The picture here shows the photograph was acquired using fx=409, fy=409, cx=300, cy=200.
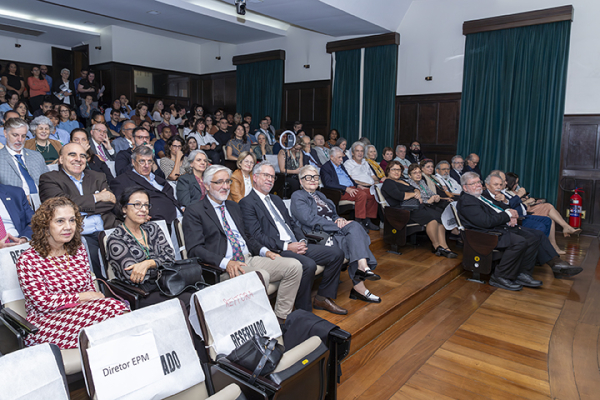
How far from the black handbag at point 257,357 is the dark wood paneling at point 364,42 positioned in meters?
6.65

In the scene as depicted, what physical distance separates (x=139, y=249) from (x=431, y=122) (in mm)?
5890

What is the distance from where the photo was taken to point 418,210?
4473 mm

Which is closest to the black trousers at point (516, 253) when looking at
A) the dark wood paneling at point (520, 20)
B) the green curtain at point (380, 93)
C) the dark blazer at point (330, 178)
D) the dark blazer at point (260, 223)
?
the dark blazer at point (330, 178)

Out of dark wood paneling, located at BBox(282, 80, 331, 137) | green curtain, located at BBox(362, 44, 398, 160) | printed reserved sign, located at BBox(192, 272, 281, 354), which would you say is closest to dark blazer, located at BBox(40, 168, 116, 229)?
printed reserved sign, located at BBox(192, 272, 281, 354)

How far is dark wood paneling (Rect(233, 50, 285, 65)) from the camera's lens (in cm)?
861

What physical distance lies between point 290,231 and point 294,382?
1649 millimetres

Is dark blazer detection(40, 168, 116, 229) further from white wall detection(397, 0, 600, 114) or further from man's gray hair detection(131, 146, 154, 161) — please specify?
white wall detection(397, 0, 600, 114)

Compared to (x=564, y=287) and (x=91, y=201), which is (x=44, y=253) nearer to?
(x=91, y=201)

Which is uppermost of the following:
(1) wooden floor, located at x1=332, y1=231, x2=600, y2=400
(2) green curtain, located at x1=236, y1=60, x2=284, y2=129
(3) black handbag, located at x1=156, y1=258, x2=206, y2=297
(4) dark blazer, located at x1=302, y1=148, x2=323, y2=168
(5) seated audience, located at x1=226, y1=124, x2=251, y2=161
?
(2) green curtain, located at x1=236, y1=60, x2=284, y2=129

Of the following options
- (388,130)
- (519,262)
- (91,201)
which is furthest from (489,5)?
(91,201)

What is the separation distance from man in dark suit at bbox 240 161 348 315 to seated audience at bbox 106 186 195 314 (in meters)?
0.66

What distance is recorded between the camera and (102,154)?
447 centimetres

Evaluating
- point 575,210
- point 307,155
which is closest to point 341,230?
point 307,155

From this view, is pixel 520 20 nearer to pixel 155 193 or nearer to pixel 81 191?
pixel 155 193
